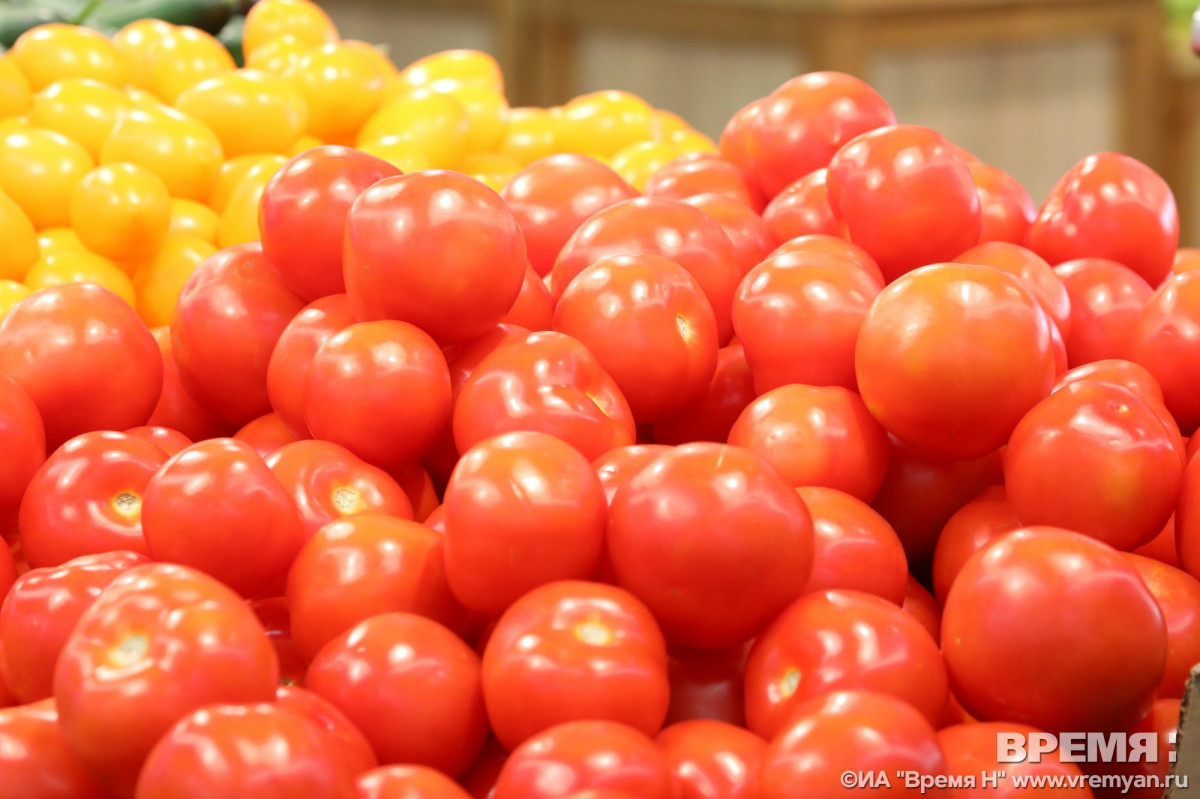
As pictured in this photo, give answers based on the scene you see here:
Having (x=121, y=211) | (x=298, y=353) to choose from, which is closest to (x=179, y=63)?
(x=121, y=211)

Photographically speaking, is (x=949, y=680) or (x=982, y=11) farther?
(x=982, y=11)

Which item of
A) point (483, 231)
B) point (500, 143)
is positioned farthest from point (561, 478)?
point (500, 143)

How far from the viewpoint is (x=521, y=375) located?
2.45 ft

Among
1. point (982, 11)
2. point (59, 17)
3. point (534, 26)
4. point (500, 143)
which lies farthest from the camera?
point (534, 26)

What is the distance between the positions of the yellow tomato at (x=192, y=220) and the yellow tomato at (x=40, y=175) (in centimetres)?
11

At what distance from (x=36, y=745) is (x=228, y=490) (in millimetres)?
158

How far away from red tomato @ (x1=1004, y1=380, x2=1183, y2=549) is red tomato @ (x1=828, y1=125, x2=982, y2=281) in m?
0.21

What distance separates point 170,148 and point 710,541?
1.02 meters

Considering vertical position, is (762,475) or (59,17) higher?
(59,17)

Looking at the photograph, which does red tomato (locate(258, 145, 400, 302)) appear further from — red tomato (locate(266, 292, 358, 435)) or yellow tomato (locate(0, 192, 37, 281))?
yellow tomato (locate(0, 192, 37, 281))

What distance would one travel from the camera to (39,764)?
22.5 inches

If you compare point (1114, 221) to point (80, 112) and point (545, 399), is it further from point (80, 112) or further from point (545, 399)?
point (80, 112)

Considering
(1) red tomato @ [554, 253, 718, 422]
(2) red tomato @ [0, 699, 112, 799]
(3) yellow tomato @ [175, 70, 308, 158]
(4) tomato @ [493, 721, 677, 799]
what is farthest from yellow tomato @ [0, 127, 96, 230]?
(4) tomato @ [493, 721, 677, 799]

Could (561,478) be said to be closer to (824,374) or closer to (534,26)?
(824,374)
